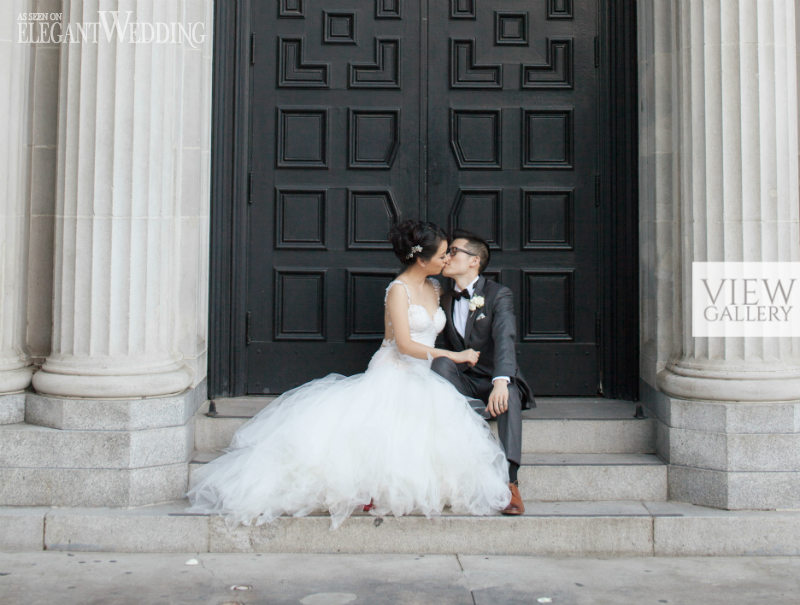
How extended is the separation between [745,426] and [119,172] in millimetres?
4883

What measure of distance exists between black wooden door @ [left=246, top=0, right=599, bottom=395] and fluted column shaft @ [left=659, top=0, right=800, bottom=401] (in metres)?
1.36

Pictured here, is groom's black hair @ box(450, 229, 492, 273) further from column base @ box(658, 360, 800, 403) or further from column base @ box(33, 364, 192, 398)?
column base @ box(33, 364, 192, 398)

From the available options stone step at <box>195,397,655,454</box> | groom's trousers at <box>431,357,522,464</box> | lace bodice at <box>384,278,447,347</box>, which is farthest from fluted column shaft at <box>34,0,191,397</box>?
groom's trousers at <box>431,357,522,464</box>

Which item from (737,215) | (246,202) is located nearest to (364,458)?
(246,202)

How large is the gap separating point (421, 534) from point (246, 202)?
3372 mm

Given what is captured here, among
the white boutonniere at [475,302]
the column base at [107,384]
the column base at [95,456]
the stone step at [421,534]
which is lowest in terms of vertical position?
the stone step at [421,534]

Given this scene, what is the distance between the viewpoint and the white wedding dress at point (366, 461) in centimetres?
590

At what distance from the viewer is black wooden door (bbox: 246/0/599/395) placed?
777 cm

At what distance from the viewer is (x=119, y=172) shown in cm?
642

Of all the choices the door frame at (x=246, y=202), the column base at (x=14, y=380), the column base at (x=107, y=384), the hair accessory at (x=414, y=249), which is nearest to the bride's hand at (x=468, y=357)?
the hair accessory at (x=414, y=249)

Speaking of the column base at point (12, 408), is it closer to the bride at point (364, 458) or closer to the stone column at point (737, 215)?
the bride at point (364, 458)

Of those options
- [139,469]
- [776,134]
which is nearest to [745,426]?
[776,134]

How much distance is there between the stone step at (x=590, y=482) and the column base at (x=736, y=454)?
0.48 feet

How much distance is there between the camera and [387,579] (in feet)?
17.9
